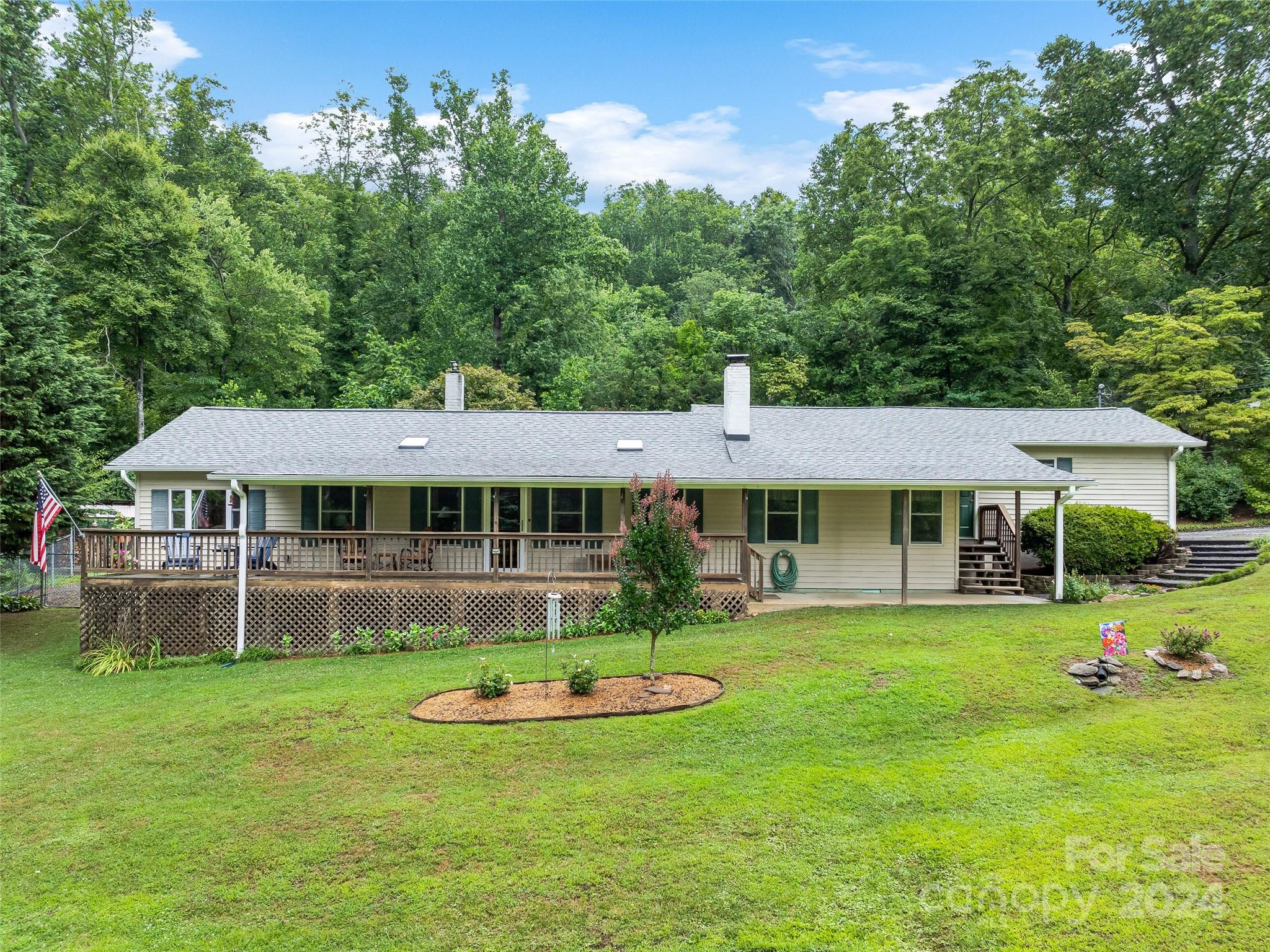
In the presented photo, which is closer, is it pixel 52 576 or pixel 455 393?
pixel 455 393

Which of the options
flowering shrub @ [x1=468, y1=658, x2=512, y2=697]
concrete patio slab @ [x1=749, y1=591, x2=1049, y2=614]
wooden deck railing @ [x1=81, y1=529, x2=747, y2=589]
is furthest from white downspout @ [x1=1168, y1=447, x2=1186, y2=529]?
flowering shrub @ [x1=468, y1=658, x2=512, y2=697]

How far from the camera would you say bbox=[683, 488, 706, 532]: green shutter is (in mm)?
16266

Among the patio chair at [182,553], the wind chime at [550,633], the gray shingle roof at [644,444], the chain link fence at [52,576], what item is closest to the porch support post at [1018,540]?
the gray shingle roof at [644,444]

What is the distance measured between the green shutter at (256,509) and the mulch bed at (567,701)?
909cm

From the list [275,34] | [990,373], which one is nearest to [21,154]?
[275,34]

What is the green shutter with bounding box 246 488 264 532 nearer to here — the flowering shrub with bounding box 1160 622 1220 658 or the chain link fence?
the chain link fence

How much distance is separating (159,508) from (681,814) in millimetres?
15718

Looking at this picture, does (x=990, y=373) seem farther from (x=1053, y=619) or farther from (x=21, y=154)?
(x=21, y=154)

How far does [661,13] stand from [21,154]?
24169 mm

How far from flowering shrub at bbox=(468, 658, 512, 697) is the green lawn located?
0.96 m

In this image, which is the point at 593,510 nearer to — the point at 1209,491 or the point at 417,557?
the point at 417,557

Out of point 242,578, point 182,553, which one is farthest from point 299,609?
point 182,553

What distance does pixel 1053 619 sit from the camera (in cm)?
1226

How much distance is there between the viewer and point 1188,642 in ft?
30.4
